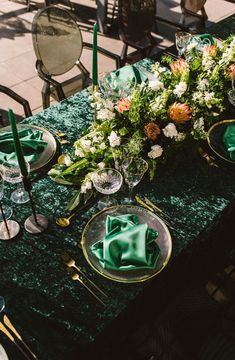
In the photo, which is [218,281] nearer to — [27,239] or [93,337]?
[93,337]

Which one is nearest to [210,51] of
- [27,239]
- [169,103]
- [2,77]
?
[169,103]

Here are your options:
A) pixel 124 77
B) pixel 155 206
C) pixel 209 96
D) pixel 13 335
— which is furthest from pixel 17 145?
pixel 124 77

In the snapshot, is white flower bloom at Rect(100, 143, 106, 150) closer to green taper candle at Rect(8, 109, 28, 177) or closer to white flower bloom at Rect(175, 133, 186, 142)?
white flower bloom at Rect(175, 133, 186, 142)

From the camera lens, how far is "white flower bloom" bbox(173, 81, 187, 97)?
73.1 inches

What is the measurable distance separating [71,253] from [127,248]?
0.83 ft

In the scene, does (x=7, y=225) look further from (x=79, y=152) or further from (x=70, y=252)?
(x=79, y=152)

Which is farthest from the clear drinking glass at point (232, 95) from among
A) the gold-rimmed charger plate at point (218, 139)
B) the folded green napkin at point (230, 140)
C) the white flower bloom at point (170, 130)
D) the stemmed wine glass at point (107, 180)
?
→ the stemmed wine glass at point (107, 180)

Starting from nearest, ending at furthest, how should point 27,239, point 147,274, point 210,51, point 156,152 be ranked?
point 147,274 → point 27,239 → point 156,152 → point 210,51

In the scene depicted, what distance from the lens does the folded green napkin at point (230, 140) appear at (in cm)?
201

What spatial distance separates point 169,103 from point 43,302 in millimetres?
1186

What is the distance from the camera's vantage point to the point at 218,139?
2143 mm

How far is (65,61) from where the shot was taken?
3.09 metres

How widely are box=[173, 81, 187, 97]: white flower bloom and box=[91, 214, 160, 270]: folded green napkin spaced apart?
748 mm

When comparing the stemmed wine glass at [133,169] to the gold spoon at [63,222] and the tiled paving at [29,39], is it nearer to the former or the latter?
the gold spoon at [63,222]
